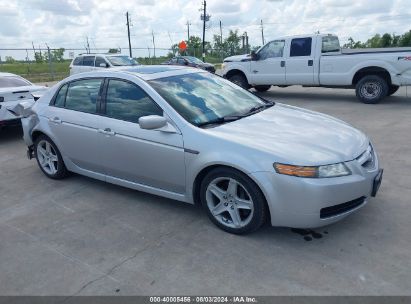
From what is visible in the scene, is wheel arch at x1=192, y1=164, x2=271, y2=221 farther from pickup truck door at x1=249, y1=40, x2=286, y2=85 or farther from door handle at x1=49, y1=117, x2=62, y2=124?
pickup truck door at x1=249, y1=40, x2=286, y2=85

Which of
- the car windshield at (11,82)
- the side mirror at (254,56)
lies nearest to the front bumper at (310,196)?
the car windshield at (11,82)

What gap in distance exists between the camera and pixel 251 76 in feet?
42.6

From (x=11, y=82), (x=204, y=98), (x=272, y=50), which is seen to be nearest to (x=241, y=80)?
(x=272, y=50)

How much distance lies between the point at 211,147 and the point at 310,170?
0.93 m

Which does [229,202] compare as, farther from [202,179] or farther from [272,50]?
[272,50]

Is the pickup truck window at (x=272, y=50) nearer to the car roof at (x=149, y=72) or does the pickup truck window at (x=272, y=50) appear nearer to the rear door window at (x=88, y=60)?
the car roof at (x=149, y=72)

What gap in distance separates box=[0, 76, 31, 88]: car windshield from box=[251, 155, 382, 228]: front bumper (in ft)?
22.2

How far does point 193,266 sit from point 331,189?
4.35 ft

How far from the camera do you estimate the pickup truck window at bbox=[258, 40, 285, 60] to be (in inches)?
482

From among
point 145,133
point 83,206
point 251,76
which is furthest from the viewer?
point 251,76

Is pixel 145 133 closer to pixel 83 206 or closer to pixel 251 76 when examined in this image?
pixel 83 206

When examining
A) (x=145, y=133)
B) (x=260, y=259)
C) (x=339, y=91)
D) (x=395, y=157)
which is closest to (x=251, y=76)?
(x=339, y=91)

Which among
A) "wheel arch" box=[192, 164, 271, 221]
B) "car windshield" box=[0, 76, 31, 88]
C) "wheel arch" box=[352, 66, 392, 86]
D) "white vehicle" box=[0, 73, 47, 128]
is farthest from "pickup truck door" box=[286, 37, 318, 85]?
"wheel arch" box=[192, 164, 271, 221]

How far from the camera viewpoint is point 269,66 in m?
12.5
